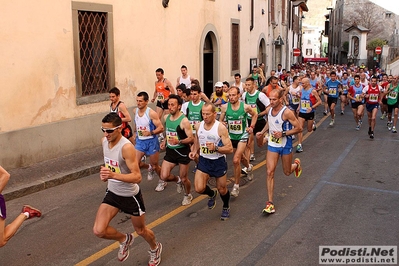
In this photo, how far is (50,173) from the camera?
862 centimetres

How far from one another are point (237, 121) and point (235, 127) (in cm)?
12

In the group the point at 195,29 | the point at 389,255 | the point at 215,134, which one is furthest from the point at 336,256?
the point at 195,29

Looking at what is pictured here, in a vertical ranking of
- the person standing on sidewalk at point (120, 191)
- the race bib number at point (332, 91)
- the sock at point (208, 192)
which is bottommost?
the sock at point (208, 192)

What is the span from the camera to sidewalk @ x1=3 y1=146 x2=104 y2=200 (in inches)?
307

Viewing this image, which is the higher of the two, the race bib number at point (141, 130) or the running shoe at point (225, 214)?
the race bib number at point (141, 130)

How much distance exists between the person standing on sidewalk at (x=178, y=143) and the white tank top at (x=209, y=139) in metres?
0.71

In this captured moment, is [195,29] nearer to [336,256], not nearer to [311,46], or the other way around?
[336,256]

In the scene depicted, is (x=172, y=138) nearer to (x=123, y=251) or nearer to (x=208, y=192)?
(x=208, y=192)

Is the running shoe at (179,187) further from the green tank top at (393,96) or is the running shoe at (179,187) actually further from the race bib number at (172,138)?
the green tank top at (393,96)

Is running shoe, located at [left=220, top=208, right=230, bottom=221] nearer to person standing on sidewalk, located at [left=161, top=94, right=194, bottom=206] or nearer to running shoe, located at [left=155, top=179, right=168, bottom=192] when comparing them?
person standing on sidewalk, located at [left=161, top=94, right=194, bottom=206]

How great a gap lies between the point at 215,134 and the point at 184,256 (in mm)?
1761

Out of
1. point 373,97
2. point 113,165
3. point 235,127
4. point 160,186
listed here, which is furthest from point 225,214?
point 373,97

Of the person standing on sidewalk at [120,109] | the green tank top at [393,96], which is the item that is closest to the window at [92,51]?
the person standing on sidewalk at [120,109]

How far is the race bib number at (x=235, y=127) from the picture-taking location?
7.93 metres
